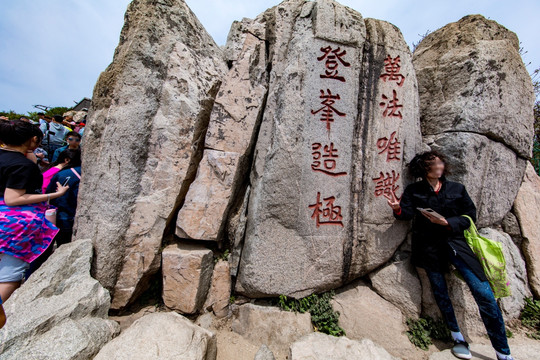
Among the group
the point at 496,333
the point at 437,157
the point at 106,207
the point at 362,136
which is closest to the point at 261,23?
the point at 362,136

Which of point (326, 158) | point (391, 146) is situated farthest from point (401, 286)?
point (326, 158)

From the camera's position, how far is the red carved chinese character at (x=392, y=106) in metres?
3.92

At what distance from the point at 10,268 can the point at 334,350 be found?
13.1ft

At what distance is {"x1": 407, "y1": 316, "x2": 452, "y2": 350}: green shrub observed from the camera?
3.37 m

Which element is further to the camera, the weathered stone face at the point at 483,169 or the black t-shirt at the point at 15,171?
the weathered stone face at the point at 483,169

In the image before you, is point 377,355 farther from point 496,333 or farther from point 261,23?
point 261,23

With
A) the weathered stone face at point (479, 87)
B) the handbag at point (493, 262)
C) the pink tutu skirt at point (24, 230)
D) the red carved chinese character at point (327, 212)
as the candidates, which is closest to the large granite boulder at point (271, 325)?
the red carved chinese character at point (327, 212)

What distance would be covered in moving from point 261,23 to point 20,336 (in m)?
5.69

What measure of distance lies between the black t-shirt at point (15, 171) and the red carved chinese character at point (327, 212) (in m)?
3.54

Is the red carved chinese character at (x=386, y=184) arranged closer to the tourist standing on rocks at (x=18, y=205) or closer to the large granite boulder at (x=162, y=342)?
the large granite boulder at (x=162, y=342)

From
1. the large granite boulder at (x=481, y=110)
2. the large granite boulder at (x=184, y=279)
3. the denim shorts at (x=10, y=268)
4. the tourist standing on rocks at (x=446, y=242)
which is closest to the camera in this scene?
the denim shorts at (x=10, y=268)

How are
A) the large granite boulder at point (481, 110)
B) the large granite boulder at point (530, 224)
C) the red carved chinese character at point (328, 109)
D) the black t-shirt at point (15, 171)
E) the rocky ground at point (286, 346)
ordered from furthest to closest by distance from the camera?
the large granite boulder at point (530, 224) → the large granite boulder at point (481, 110) → the red carved chinese character at point (328, 109) → the rocky ground at point (286, 346) → the black t-shirt at point (15, 171)

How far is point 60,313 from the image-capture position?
275 centimetres

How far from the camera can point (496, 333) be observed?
114 inches
